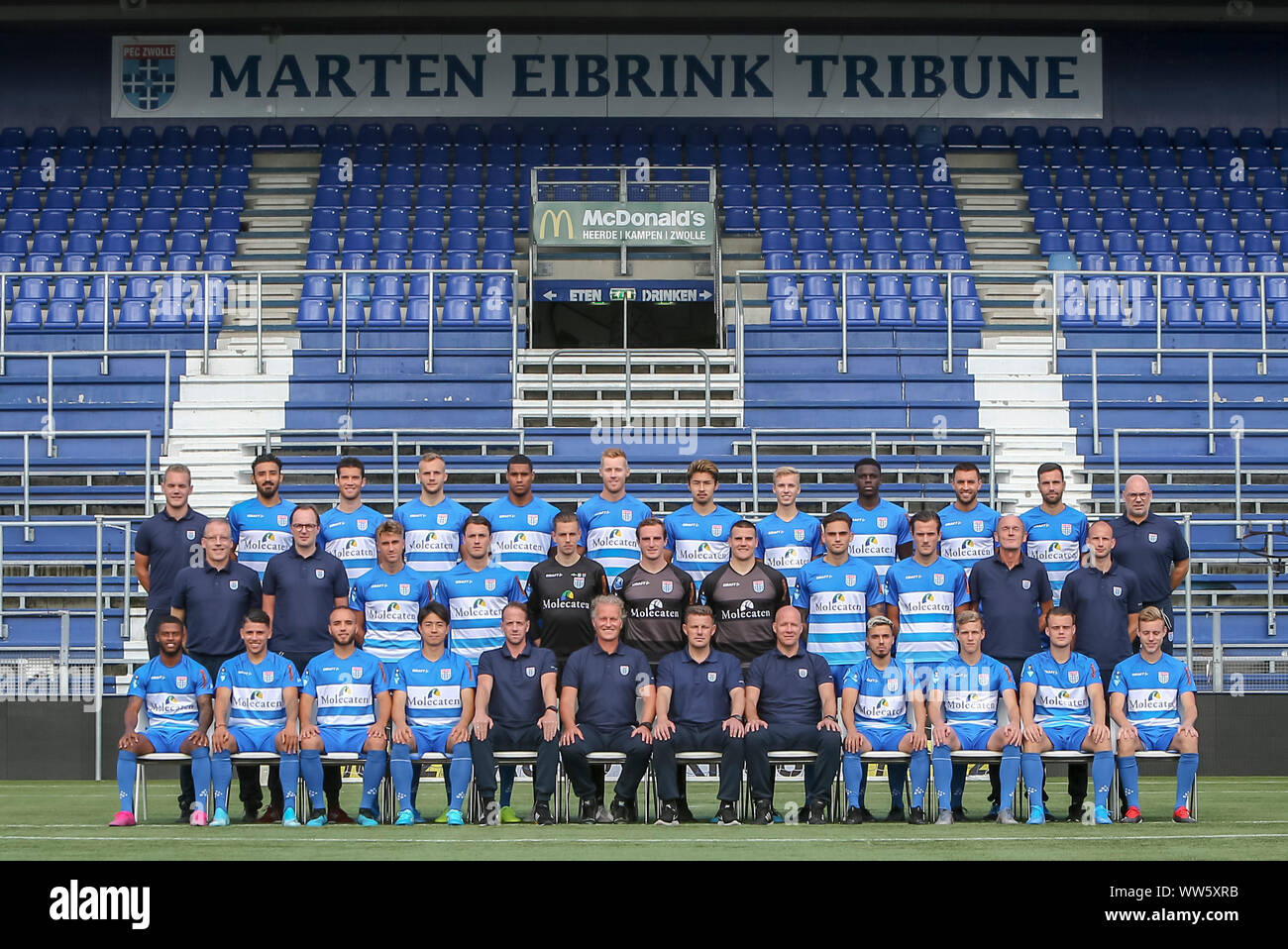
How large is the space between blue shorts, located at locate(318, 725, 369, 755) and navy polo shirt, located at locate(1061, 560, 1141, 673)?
4208mm

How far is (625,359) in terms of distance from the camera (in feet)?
56.7

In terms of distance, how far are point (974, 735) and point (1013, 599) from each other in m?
0.90

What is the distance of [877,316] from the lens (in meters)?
18.7

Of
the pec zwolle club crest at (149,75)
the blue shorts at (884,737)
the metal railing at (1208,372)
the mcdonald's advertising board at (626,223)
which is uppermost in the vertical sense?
the pec zwolle club crest at (149,75)

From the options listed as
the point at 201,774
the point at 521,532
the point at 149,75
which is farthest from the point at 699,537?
the point at 149,75

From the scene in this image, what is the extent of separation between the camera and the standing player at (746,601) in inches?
412

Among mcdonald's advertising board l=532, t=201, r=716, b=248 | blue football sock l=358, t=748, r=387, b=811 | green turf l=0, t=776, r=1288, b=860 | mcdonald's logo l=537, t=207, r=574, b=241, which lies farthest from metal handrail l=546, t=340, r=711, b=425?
blue football sock l=358, t=748, r=387, b=811

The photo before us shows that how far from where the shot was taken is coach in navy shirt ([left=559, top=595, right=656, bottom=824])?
993 centimetres

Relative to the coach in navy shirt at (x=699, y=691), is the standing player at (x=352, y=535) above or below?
above

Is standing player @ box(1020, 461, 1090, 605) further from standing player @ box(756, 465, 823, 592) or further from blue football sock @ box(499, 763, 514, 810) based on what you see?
blue football sock @ box(499, 763, 514, 810)

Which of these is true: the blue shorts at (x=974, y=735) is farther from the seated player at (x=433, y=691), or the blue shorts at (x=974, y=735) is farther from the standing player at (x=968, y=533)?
the seated player at (x=433, y=691)

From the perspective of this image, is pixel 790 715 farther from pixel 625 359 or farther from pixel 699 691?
pixel 625 359

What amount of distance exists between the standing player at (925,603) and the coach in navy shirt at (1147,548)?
1.16 m

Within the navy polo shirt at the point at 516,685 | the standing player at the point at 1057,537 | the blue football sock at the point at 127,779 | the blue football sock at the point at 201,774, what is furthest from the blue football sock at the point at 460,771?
the standing player at the point at 1057,537
